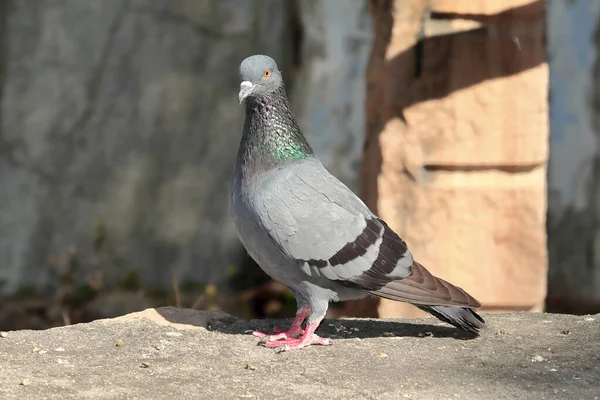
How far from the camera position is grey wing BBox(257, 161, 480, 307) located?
13.7 feet

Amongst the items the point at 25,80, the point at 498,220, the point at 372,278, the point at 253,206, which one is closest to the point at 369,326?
the point at 372,278

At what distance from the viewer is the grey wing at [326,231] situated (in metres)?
4.18

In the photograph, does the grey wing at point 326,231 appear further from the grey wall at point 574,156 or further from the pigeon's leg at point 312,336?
the grey wall at point 574,156

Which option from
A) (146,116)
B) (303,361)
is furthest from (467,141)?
(146,116)

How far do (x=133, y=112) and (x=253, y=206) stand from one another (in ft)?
11.0

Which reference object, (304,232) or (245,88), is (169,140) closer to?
(245,88)

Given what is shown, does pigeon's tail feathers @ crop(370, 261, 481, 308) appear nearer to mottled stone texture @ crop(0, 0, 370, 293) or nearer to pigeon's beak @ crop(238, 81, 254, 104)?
pigeon's beak @ crop(238, 81, 254, 104)

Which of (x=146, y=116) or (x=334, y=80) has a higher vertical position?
(x=334, y=80)

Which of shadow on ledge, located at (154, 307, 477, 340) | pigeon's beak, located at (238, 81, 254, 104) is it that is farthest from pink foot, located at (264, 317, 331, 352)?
pigeon's beak, located at (238, 81, 254, 104)

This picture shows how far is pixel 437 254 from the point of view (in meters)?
5.58

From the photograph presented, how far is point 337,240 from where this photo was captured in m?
4.25

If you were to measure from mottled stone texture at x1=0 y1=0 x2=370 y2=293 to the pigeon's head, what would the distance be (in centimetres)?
286

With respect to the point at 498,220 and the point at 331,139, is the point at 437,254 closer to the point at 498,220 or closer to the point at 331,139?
the point at 498,220

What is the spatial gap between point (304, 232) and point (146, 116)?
135 inches
